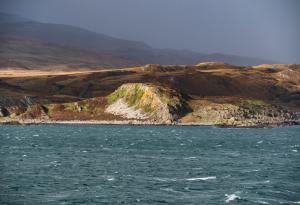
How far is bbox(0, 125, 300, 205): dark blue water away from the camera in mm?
66312

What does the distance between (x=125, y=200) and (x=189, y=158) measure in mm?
41564

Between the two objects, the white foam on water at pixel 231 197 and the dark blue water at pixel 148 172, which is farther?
the dark blue water at pixel 148 172

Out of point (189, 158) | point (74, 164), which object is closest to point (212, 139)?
point (189, 158)

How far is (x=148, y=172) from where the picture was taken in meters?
85.6

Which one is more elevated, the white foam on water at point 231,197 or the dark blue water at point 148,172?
the white foam on water at point 231,197

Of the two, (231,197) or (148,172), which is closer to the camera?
(231,197)

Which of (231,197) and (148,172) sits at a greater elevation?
(231,197)

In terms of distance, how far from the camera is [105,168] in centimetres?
9019

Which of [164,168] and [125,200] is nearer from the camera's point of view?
[125,200]

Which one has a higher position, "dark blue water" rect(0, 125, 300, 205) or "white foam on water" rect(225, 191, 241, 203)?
"white foam on water" rect(225, 191, 241, 203)

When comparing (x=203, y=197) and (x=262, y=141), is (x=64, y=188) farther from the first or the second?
(x=262, y=141)

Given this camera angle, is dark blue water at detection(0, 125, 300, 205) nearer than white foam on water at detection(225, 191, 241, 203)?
No

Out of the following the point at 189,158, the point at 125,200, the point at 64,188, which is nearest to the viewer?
the point at 125,200

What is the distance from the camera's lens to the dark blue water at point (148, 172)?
66.3 meters
